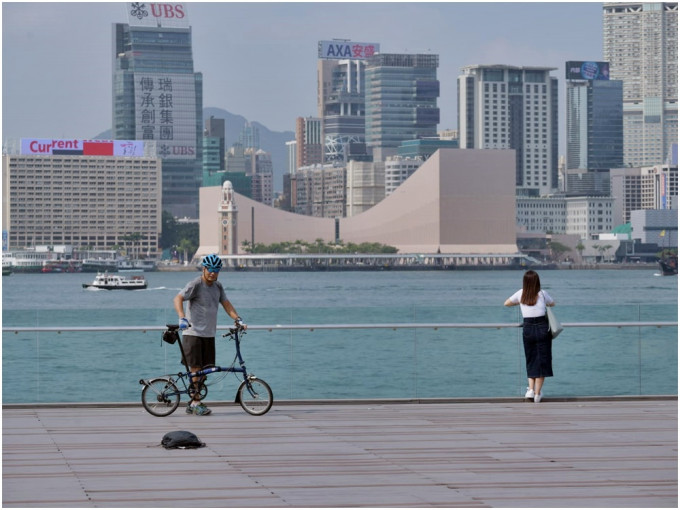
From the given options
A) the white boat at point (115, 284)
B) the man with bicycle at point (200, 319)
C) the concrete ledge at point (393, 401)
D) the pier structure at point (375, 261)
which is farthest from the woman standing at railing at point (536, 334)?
the pier structure at point (375, 261)

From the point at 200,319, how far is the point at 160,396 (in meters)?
0.58

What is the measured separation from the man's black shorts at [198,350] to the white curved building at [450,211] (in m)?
138

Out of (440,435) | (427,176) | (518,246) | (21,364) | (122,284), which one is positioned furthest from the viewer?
(518,246)

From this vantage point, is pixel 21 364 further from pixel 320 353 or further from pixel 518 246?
pixel 518 246

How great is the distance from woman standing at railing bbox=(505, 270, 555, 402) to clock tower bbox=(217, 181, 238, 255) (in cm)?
14100

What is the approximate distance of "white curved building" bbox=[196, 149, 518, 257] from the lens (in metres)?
148

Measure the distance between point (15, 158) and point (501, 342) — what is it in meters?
163

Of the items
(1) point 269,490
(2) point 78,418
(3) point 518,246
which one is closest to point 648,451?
(1) point 269,490

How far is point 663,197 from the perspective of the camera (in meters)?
196

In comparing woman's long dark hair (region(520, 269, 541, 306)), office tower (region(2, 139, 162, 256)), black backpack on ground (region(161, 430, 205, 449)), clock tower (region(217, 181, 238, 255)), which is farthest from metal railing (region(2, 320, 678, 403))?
office tower (region(2, 139, 162, 256))

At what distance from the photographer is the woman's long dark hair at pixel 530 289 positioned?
33.6 ft

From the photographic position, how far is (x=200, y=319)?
9.42 m

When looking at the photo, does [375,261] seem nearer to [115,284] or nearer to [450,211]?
[450,211]

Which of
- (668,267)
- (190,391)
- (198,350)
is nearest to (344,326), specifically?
(198,350)
